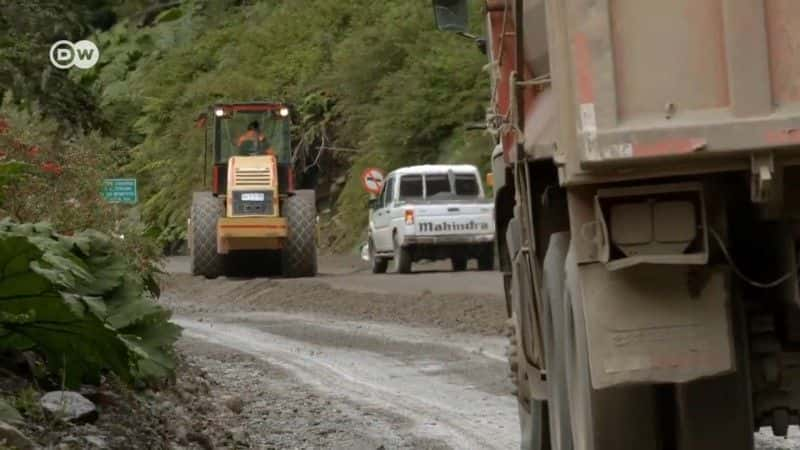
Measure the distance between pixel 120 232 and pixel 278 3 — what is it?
42.8 metres

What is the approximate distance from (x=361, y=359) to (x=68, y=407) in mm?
7169

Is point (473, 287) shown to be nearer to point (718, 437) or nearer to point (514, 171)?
point (514, 171)

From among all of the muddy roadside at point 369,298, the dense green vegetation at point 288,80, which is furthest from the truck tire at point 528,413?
the dense green vegetation at point 288,80

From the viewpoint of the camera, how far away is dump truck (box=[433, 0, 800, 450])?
5.17 m

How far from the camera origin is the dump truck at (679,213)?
5.17 m

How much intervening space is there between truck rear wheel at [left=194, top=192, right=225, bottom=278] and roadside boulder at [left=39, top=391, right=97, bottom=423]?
20.9 meters

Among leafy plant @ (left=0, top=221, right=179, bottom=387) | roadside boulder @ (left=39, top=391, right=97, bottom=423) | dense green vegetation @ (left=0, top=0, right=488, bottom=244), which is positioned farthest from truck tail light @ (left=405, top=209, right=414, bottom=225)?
roadside boulder @ (left=39, top=391, right=97, bottom=423)

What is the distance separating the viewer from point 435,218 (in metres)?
29.2

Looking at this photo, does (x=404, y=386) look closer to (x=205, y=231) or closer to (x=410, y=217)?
(x=410, y=217)

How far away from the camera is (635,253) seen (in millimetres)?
5367

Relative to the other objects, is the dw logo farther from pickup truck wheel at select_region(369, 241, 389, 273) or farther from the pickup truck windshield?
pickup truck wheel at select_region(369, 241, 389, 273)

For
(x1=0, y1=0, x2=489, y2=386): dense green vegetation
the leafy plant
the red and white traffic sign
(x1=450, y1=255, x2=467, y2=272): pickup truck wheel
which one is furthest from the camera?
the red and white traffic sign

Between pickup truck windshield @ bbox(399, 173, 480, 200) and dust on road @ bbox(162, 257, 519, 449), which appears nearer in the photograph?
dust on road @ bbox(162, 257, 519, 449)

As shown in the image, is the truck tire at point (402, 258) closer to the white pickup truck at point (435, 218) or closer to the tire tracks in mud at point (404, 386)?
the white pickup truck at point (435, 218)
